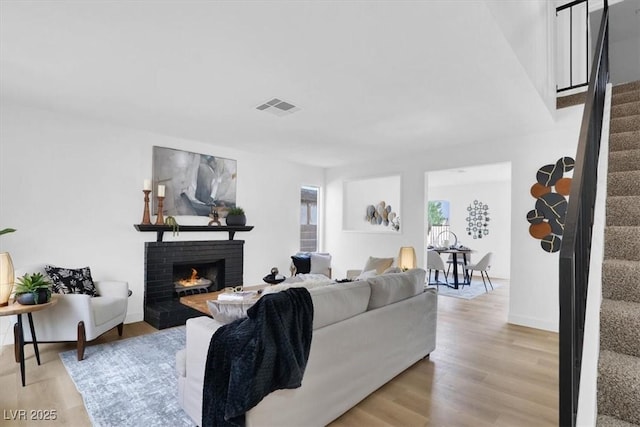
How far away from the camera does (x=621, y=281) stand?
5.52 feet

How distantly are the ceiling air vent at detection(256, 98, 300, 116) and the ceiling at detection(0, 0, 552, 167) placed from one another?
7cm

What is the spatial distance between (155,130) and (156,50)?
223 centimetres

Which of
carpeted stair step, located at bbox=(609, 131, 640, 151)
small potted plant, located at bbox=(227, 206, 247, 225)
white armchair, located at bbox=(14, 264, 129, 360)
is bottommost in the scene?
white armchair, located at bbox=(14, 264, 129, 360)

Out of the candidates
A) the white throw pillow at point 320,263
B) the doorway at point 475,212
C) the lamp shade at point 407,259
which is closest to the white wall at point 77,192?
the white throw pillow at point 320,263

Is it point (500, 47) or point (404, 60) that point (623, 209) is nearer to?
point (500, 47)

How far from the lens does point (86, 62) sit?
100 inches

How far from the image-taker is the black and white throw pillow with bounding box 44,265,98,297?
11.0 feet

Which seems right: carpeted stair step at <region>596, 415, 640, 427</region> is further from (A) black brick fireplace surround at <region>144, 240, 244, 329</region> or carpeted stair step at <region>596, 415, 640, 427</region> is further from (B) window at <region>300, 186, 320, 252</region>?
(B) window at <region>300, 186, 320, 252</region>

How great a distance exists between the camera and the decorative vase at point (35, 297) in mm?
2656

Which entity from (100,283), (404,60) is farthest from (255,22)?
(100,283)

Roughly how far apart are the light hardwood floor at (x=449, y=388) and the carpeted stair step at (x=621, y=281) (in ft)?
3.29

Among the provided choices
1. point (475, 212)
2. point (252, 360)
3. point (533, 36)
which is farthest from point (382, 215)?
point (252, 360)

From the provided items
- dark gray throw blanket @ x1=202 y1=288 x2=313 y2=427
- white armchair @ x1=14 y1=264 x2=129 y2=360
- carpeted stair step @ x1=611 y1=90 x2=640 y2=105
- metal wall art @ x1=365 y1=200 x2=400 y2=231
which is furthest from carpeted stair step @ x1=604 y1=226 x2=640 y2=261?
metal wall art @ x1=365 y1=200 x2=400 y2=231

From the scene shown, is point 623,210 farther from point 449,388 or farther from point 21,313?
point 21,313
